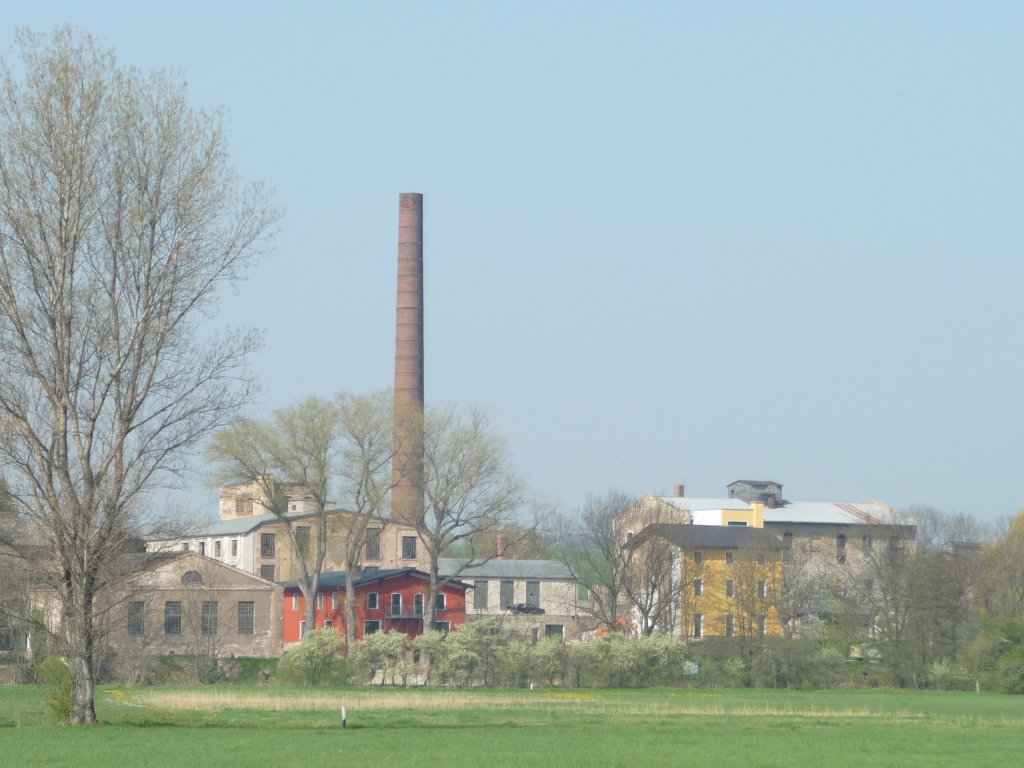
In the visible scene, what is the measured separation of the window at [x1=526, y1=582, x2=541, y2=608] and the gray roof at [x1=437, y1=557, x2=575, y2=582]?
0.50m

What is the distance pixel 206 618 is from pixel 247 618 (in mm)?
2392

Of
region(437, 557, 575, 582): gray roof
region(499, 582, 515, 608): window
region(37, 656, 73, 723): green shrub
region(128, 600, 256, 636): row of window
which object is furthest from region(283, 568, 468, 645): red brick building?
region(37, 656, 73, 723): green shrub

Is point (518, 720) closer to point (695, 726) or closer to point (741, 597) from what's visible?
point (695, 726)

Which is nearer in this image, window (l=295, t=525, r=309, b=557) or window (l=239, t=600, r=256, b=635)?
window (l=295, t=525, r=309, b=557)

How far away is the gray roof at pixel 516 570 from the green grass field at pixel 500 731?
40.6m

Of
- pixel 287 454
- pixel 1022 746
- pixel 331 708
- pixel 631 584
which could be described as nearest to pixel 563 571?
pixel 631 584

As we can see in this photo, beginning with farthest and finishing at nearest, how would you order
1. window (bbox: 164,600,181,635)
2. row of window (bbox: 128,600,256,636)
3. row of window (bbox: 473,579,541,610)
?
1. row of window (bbox: 473,579,541,610)
2. window (bbox: 164,600,181,635)
3. row of window (bbox: 128,600,256,636)

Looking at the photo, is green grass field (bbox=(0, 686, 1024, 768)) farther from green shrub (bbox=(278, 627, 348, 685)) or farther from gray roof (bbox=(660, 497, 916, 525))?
gray roof (bbox=(660, 497, 916, 525))

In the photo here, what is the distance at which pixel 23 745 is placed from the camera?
→ 2806 cm

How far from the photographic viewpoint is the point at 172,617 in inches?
2886

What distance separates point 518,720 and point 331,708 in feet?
23.0

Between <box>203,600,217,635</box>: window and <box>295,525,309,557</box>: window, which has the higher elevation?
<box>295,525,309,557</box>: window

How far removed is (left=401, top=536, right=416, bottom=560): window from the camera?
87.8 meters

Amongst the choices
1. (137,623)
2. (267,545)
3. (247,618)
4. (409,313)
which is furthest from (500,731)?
(267,545)
